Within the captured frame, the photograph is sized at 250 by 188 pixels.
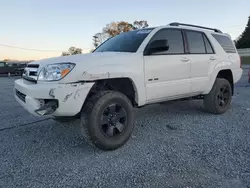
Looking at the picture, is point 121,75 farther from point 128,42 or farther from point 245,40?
point 245,40

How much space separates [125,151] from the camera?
3039 millimetres

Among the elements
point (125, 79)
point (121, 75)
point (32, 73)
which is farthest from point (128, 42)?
point (32, 73)

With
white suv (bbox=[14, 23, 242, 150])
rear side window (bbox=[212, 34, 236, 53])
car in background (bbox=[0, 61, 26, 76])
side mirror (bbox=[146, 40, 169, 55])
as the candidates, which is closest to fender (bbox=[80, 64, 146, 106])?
white suv (bbox=[14, 23, 242, 150])

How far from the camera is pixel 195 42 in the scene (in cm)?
436

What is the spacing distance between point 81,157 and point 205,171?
154cm

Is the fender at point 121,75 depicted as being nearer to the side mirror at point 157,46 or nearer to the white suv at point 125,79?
the white suv at point 125,79

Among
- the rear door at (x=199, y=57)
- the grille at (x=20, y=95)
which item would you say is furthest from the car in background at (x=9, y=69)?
the rear door at (x=199, y=57)

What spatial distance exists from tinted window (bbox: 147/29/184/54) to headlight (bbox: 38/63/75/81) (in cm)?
168

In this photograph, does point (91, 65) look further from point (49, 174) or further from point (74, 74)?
point (49, 174)

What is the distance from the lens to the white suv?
2811 millimetres

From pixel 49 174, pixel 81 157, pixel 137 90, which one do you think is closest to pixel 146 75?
pixel 137 90

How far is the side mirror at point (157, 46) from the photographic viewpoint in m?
3.42

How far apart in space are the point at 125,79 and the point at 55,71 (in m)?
1.03

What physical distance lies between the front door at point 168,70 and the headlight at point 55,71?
1.24 m
